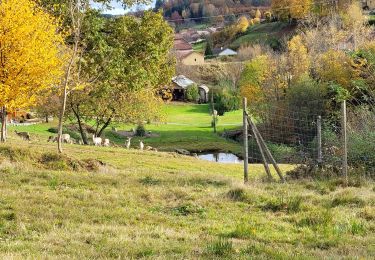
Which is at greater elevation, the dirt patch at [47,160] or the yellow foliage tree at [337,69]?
the yellow foliage tree at [337,69]

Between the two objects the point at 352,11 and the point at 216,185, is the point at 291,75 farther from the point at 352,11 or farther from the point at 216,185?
the point at 216,185

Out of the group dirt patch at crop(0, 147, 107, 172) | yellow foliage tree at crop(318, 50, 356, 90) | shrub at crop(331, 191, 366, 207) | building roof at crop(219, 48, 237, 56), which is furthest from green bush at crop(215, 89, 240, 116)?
shrub at crop(331, 191, 366, 207)

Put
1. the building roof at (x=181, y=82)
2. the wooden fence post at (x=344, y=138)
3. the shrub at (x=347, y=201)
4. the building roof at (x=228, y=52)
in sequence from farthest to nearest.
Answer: the building roof at (x=228, y=52), the building roof at (x=181, y=82), the wooden fence post at (x=344, y=138), the shrub at (x=347, y=201)

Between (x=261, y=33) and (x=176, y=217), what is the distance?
11752 cm

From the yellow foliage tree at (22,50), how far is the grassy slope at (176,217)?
7920 mm

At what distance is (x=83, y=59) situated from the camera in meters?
28.0

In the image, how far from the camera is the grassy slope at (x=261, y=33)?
11339 cm

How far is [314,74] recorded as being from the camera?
47625 millimetres

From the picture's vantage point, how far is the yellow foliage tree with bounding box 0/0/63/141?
63.0 ft

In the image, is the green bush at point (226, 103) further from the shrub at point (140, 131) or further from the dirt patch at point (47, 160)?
the dirt patch at point (47, 160)

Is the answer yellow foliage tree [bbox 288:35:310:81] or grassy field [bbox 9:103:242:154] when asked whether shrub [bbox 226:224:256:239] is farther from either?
yellow foliage tree [bbox 288:35:310:81]

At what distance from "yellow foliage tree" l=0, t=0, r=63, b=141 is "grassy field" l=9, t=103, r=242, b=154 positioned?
53.9 ft

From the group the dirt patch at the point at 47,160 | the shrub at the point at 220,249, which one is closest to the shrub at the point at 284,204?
the shrub at the point at 220,249

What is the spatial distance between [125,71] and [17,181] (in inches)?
689
